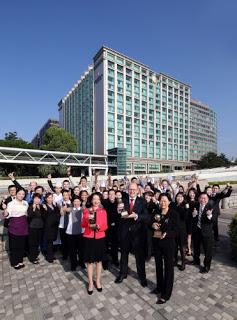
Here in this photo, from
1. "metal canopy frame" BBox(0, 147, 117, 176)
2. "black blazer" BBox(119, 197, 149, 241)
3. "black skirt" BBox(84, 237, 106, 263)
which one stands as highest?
"metal canopy frame" BBox(0, 147, 117, 176)

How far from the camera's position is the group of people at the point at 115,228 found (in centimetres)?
405

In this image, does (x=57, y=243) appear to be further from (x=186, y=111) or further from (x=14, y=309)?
(x=186, y=111)

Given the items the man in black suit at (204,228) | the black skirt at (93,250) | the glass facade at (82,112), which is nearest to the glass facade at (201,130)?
the glass facade at (82,112)

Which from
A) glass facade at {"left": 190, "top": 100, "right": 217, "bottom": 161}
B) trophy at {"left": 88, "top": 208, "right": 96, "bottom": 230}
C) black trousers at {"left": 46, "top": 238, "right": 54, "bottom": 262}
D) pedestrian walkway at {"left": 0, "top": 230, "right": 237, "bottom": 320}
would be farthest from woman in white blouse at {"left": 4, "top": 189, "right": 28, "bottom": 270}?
glass facade at {"left": 190, "top": 100, "right": 217, "bottom": 161}

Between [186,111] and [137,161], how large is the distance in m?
34.6

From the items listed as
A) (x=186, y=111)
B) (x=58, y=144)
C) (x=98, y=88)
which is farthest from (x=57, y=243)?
(x=186, y=111)

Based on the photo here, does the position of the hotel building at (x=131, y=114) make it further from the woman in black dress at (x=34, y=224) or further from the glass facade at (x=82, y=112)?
the woman in black dress at (x=34, y=224)

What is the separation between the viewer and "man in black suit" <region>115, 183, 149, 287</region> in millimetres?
4570

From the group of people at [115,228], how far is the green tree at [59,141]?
2209 inches

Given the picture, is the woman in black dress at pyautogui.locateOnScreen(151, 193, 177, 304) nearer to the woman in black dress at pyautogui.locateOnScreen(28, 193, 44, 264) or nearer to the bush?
the bush

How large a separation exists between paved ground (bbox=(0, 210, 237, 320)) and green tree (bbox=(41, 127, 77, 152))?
57.4m

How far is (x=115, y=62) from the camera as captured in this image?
221 ft

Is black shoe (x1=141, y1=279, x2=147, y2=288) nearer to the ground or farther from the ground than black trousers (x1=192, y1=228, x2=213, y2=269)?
nearer to the ground

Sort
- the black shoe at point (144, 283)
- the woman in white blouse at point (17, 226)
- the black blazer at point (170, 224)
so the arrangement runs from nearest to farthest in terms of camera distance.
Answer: the black blazer at point (170, 224) → the black shoe at point (144, 283) → the woman in white blouse at point (17, 226)
